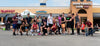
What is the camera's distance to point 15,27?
33.2 feet

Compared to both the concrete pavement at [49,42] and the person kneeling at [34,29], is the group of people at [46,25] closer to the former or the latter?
the person kneeling at [34,29]

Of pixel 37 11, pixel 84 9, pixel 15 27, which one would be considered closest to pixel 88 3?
pixel 84 9

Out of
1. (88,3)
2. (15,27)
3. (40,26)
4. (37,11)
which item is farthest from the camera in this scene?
(37,11)

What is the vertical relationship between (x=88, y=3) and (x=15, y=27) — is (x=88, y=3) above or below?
above

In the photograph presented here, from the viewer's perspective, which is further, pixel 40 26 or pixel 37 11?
pixel 37 11

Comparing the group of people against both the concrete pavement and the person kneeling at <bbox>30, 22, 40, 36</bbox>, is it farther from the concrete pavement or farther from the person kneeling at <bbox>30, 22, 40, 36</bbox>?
the concrete pavement

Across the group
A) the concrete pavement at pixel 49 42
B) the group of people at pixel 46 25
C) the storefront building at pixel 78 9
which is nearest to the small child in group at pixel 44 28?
the group of people at pixel 46 25

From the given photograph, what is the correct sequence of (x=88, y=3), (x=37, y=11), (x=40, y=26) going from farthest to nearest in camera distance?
(x=37, y=11), (x=88, y=3), (x=40, y=26)

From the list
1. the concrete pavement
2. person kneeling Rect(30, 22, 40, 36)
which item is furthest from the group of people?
the concrete pavement

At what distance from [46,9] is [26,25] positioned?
26830 millimetres

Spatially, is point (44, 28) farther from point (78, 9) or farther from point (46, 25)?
point (78, 9)

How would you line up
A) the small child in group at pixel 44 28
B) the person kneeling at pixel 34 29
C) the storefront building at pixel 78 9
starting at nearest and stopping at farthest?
1. the small child in group at pixel 44 28
2. the person kneeling at pixel 34 29
3. the storefront building at pixel 78 9

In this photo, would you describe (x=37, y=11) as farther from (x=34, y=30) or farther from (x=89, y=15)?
(x=34, y=30)

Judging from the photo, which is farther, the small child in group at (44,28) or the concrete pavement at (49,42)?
the small child in group at (44,28)
